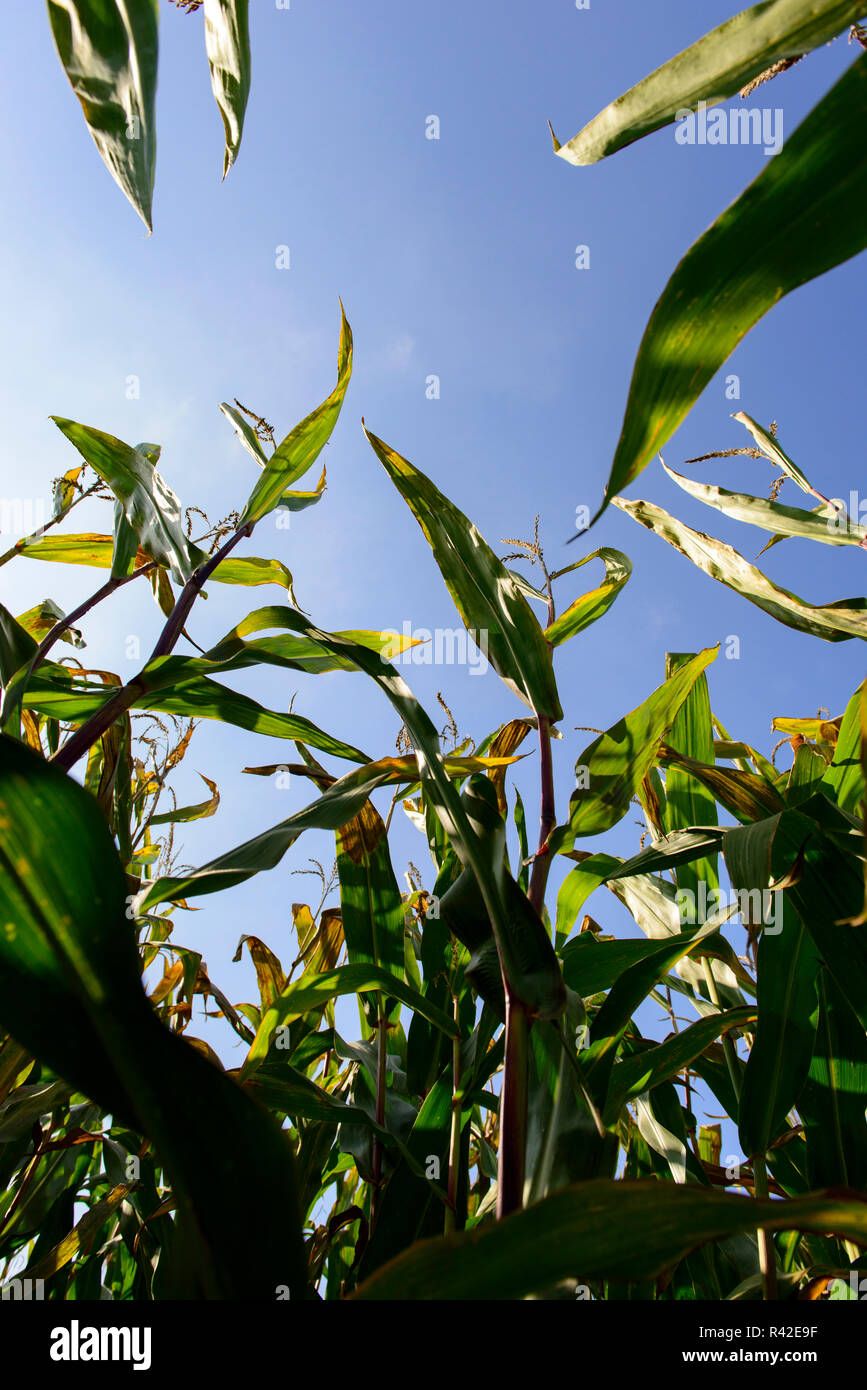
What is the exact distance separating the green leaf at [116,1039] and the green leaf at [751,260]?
39 centimetres

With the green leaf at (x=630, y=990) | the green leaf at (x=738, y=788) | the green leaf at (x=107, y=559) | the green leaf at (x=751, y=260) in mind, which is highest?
the green leaf at (x=107, y=559)

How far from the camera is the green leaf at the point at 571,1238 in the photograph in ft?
1.24

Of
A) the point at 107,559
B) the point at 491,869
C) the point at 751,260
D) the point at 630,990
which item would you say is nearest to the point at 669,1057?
the point at 630,990

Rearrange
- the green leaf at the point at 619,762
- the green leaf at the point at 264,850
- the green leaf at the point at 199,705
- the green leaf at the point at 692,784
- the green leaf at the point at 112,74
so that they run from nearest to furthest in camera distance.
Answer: the green leaf at the point at 112,74
the green leaf at the point at 264,850
the green leaf at the point at 619,762
the green leaf at the point at 199,705
the green leaf at the point at 692,784

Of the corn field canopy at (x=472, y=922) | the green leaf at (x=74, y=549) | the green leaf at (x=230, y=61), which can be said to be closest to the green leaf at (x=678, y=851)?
the corn field canopy at (x=472, y=922)

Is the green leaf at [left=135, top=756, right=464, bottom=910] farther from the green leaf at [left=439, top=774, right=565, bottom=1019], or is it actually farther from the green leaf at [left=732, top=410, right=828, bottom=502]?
the green leaf at [left=732, top=410, right=828, bottom=502]

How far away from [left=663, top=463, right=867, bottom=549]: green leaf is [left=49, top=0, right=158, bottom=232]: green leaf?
706 mm

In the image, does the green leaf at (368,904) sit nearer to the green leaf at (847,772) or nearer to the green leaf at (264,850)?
the green leaf at (264,850)

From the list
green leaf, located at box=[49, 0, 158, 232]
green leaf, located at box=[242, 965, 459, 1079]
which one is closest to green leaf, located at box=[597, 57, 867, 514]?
green leaf, located at box=[49, 0, 158, 232]

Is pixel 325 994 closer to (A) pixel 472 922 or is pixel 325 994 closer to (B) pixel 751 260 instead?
(A) pixel 472 922

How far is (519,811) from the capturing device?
126 cm
